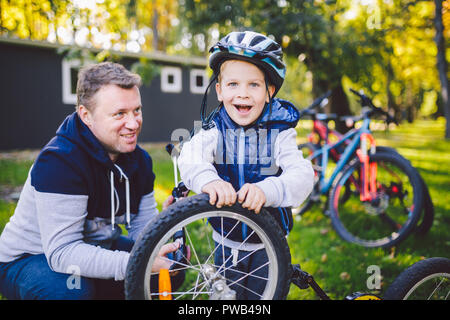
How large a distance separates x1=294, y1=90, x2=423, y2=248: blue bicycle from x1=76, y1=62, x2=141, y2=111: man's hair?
3.06m

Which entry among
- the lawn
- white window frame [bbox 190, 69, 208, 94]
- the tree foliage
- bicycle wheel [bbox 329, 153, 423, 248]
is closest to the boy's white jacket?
the lawn

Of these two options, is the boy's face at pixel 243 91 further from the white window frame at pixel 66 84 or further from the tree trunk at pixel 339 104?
the white window frame at pixel 66 84

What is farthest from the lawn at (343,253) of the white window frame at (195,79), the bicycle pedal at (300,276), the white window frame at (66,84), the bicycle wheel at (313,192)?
the white window frame at (195,79)

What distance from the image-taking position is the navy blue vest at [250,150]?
1953mm

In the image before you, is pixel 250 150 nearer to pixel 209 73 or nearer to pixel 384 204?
pixel 384 204

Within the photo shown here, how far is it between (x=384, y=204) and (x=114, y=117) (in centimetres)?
342

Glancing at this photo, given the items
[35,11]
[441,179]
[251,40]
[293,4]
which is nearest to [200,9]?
[293,4]

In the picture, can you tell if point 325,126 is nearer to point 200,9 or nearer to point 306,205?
point 306,205

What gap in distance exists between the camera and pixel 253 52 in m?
1.87

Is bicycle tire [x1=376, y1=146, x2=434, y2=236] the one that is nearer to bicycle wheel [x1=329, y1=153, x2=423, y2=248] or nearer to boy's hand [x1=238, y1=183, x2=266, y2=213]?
bicycle wheel [x1=329, y1=153, x2=423, y2=248]

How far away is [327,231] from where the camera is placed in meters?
4.42

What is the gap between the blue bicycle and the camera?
363 cm

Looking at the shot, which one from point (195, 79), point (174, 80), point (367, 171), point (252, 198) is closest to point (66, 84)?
point (174, 80)

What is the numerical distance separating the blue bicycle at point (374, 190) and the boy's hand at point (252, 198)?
271cm
